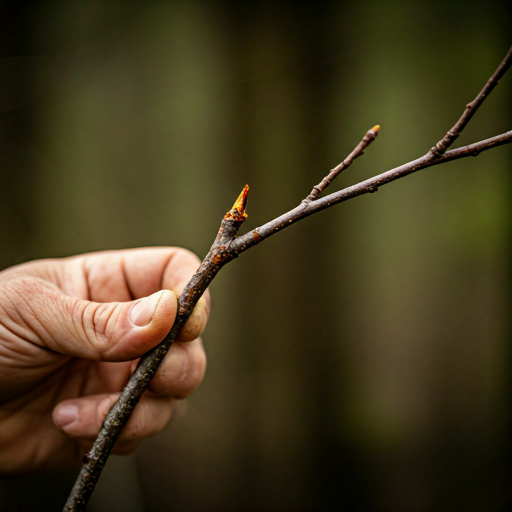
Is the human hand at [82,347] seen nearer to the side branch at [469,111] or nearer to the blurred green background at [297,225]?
the side branch at [469,111]

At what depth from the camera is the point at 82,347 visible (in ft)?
1.33

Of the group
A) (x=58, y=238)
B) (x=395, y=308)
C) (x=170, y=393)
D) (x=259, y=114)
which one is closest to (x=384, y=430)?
(x=395, y=308)

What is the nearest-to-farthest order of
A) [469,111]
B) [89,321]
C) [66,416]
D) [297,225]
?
[469,111] → [89,321] → [66,416] → [297,225]

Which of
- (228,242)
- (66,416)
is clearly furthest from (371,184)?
(66,416)

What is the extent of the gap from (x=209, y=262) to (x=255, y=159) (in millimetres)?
726

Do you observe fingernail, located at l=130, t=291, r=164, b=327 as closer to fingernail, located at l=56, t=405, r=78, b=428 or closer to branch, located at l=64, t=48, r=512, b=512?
branch, located at l=64, t=48, r=512, b=512

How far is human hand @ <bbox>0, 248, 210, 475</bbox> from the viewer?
388 millimetres

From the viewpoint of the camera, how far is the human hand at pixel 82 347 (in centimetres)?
39

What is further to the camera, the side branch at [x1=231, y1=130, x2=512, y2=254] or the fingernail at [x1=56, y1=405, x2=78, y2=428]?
the fingernail at [x1=56, y1=405, x2=78, y2=428]

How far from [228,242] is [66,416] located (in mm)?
412

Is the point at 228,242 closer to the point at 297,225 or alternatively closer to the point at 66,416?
the point at 66,416

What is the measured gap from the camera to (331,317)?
3.24ft

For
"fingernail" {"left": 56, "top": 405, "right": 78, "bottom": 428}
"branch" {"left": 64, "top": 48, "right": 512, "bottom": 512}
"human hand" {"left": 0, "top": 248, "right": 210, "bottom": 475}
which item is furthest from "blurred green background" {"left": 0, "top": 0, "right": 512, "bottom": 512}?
"branch" {"left": 64, "top": 48, "right": 512, "bottom": 512}

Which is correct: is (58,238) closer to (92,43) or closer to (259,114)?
(92,43)
